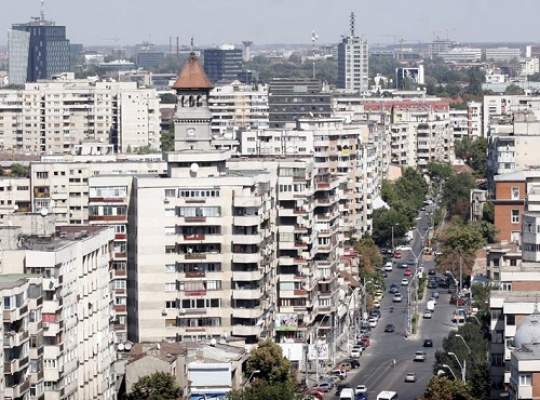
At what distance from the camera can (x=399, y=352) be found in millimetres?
73312

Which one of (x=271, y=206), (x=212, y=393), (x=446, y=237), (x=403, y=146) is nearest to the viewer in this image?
(x=212, y=393)

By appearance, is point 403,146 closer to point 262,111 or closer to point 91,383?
point 262,111

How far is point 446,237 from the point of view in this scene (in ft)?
304

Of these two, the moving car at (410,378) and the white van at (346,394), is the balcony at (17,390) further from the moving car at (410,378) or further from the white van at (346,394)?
the moving car at (410,378)

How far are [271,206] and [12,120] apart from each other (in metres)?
85.2

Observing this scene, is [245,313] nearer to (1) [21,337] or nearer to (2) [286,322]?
(2) [286,322]

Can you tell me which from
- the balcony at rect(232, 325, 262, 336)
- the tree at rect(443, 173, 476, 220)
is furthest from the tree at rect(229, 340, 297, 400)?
the tree at rect(443, 173, 476, 220)

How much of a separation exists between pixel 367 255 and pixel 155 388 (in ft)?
121

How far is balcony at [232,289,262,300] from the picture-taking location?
63906 millimetres

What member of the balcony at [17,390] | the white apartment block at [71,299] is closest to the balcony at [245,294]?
the white apartment block at [71,299]

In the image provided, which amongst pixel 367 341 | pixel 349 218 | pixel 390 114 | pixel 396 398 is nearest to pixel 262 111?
Result: pixel 390 114

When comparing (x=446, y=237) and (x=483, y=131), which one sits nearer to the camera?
(x=446, y=237)

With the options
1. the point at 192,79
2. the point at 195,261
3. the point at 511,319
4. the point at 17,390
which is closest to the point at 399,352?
the point at 192,79

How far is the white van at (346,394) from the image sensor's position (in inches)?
2442
